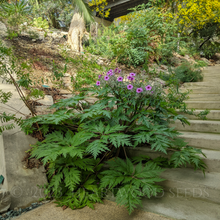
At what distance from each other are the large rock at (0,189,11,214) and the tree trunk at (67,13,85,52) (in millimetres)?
5538

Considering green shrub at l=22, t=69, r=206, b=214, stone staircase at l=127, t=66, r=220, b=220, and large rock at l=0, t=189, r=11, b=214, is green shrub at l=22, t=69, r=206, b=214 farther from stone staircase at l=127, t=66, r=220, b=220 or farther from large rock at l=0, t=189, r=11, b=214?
large rock at l=0, t=189, r=11, b=214

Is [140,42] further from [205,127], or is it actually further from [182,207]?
[182,207]

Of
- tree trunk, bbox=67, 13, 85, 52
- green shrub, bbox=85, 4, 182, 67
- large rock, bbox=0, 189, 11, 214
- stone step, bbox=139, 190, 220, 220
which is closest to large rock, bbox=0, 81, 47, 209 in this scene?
large rock, bbox=0, 189, 11, 214

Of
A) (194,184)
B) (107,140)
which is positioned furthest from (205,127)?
(107,140)

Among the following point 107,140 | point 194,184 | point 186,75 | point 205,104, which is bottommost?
point 194,184

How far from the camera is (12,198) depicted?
1.67m

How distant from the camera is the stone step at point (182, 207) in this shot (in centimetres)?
143

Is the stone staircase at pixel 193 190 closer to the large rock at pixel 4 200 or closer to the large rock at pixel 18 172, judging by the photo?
the large rock at pixel 18 172

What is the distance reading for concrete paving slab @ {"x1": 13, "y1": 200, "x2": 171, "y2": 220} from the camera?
4.91 ft

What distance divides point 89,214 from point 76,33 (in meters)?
6.46

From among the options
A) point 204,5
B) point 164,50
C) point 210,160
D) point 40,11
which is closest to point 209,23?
point 204,5

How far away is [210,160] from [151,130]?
0.87 m

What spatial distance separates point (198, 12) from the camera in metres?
A: 7.87

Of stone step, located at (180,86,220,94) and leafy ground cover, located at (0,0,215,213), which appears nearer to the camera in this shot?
leafy ground cover, located at (0,0,215,213)
